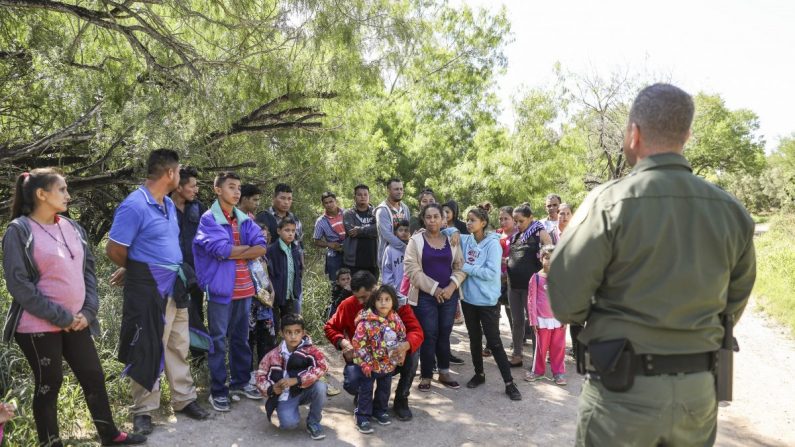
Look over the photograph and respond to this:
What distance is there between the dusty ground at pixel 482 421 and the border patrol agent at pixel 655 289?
104 inches

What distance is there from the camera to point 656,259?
212cm

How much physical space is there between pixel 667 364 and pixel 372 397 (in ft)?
10.3

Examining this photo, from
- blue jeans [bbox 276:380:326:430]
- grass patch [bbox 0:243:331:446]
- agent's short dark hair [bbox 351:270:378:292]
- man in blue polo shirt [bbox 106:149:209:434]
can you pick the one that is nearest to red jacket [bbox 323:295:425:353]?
agent's short dark hair [bbox 351:270:378:292]

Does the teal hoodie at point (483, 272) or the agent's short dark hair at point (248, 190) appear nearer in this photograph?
the teal hoodie at point (483, 272)

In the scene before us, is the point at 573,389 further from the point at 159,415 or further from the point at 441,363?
the point at 159,415

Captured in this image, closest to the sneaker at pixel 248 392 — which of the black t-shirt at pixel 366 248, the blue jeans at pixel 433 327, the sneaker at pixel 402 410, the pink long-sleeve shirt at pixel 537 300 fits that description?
the sneaker at pixel 402 410

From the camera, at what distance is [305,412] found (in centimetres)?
505

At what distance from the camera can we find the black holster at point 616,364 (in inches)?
83.2

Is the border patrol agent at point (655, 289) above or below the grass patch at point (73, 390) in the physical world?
above

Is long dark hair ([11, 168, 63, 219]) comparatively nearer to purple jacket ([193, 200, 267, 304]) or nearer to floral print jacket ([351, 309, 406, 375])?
purple jacket ([193, 200, 267, 304])

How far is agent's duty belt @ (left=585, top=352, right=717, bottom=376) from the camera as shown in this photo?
2.12 meters

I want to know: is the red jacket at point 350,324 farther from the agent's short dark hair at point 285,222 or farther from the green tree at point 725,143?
the green tree at point 725,143

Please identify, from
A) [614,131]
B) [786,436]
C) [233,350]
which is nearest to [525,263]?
[786,436]

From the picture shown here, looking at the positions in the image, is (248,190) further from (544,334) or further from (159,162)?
(544,334)
